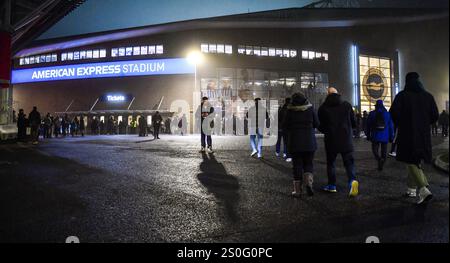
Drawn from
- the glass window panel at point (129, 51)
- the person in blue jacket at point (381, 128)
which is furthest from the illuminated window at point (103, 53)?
the person in blue jacket at point (381, 128)

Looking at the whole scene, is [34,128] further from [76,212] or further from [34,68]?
[34,68]

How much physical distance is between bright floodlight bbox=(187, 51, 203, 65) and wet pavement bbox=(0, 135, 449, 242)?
25878mm

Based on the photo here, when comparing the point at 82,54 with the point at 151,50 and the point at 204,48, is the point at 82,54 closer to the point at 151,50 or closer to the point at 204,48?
the point at 151,50

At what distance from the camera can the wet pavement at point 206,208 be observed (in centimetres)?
276

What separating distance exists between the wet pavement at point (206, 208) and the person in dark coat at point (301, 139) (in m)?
0.29

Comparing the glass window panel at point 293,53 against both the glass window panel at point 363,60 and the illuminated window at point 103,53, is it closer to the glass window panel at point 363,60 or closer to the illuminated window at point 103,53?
the glass window panel at point 363,60

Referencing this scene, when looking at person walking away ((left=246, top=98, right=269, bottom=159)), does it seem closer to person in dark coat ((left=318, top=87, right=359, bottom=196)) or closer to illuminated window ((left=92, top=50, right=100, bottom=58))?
person in dark coat ((left=318, top=87, right=359, bottom=196))

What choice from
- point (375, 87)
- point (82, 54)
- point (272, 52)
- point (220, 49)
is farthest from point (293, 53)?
point (375, 87)

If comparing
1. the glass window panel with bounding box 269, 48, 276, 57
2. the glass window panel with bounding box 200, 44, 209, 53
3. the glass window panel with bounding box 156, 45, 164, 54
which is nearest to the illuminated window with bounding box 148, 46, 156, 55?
Answer: the glass window panel with bounding box 156, 45, 164, 54

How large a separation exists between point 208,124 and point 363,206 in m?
6.39

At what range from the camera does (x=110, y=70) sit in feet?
108

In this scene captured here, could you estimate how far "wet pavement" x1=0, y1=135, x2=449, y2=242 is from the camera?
9.04 feet
